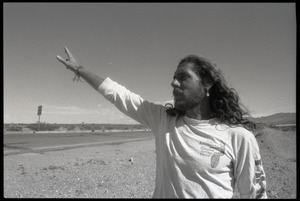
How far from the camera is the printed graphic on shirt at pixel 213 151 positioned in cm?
185

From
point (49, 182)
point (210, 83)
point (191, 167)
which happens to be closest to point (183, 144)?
point (191, 167)

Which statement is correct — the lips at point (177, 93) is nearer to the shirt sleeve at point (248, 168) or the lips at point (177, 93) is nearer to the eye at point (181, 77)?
the eye at point (181, 77)

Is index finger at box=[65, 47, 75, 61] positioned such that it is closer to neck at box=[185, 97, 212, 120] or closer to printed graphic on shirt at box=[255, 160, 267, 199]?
neck at box=[185, 97, 212, 120]

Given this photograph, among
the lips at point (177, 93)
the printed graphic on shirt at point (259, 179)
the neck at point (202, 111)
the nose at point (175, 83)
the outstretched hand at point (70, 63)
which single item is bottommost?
the printed graphic on shirt at point (259, 179)

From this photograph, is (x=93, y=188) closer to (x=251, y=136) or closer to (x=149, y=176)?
(x=149, y=176)

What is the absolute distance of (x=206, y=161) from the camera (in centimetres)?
184

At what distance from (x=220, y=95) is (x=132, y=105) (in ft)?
2.37

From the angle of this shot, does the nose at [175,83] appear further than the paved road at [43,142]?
No

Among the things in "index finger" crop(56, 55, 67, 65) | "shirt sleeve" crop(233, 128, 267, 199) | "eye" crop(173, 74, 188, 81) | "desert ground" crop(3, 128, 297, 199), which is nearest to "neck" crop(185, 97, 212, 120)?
"eye" crop(173, 74, 188, 81)

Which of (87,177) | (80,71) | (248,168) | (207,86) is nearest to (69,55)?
(80,71)

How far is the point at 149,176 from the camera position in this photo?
10.1 meters

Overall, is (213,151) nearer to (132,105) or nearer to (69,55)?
(132,105)

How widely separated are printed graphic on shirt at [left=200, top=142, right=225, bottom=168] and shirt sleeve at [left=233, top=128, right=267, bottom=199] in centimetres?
10

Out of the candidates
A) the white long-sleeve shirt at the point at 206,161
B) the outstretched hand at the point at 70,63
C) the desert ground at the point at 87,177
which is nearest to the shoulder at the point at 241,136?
the white long-sleeve shirt at the point at 206,161
